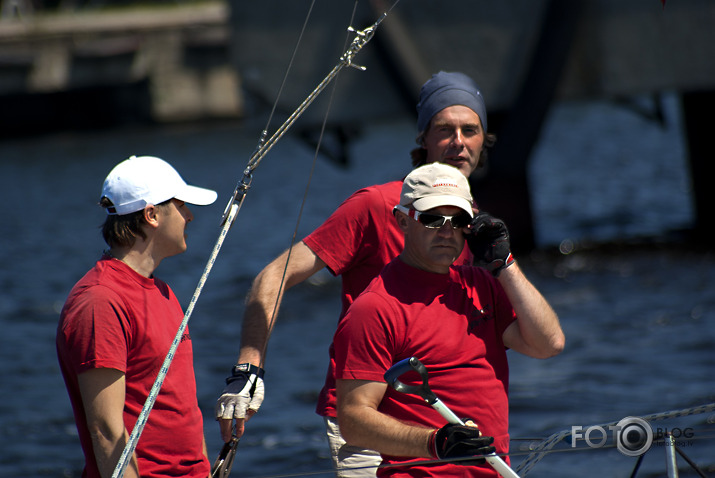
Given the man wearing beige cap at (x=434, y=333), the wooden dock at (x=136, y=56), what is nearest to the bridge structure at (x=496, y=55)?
the man wearing beige cap at (x=434, y=333)

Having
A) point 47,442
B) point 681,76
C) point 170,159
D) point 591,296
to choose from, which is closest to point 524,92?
point 681,76

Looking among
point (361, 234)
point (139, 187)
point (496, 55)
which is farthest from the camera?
point (496, 55)

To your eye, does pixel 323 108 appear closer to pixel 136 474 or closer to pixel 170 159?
pixel 136 474

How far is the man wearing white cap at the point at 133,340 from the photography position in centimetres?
307

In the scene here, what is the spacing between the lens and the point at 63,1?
48625mm

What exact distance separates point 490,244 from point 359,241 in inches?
29.3

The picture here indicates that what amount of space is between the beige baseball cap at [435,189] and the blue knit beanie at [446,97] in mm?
651

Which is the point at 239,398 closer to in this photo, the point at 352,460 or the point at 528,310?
the point at 352,460

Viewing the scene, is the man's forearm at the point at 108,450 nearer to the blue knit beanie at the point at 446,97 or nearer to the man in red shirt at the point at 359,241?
the man in red shirt at the point at 359,241

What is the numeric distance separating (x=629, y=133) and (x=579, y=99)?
24.9 meters

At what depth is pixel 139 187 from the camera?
3.38 metres

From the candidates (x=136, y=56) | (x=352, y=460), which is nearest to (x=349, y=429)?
(x=352, y=460)

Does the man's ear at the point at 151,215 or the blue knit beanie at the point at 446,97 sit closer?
the man's ear at the point at 151,215

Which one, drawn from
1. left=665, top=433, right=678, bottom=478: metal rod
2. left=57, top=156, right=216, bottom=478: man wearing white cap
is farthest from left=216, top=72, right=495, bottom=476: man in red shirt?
left=665, top=433, right=678, bottom=478: metal rod
